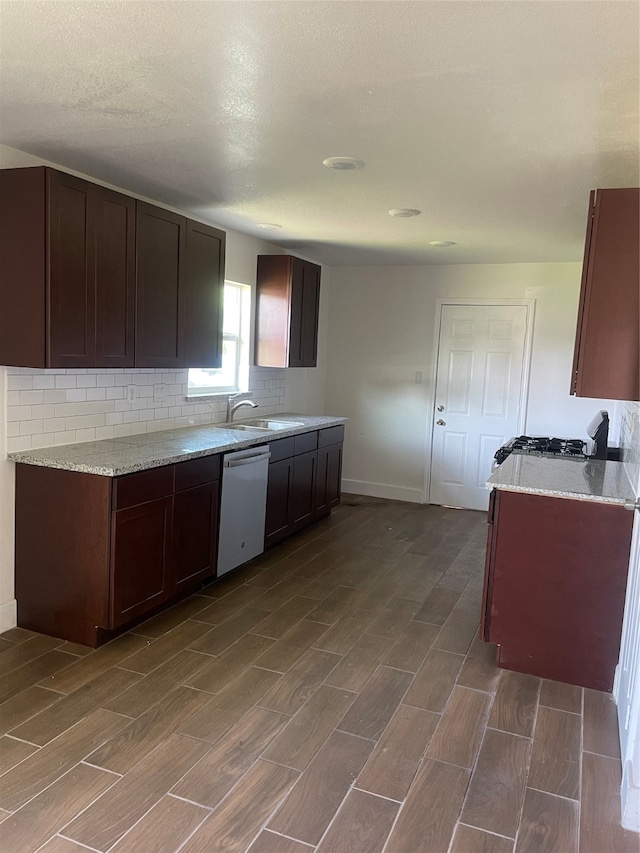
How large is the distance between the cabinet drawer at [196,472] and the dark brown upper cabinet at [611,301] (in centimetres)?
204

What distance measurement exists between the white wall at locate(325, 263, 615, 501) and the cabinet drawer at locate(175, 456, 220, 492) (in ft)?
10.1

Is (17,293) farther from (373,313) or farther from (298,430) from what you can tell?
(373,313)

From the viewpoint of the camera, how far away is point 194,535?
11.8 feet

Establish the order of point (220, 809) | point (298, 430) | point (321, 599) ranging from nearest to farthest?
point (220, 809) → point (321, 599) → point (298, 430)

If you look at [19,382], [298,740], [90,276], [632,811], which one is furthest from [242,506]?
[632,811]

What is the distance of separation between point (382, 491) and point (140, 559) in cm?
374

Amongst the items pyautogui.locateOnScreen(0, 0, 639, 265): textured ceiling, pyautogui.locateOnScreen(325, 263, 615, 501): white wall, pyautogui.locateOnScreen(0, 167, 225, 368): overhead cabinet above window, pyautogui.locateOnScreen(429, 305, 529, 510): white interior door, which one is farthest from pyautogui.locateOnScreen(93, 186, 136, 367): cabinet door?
pyautogui.locateOnScreen(429, 305, 529, 510): white interior door

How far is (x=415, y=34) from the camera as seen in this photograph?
177cm

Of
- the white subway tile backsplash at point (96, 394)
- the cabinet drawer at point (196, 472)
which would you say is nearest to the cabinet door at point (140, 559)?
the cabinet drawer at point (196, 472)

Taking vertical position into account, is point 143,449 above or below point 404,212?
below

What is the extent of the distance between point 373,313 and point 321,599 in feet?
11.5

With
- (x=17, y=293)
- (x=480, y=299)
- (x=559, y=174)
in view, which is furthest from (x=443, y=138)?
(x=480, y=299)

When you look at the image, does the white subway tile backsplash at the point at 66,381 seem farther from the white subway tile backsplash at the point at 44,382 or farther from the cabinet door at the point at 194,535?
the cabinet door at the point at 194,535

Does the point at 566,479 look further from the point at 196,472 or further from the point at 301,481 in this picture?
the point at 301,481
